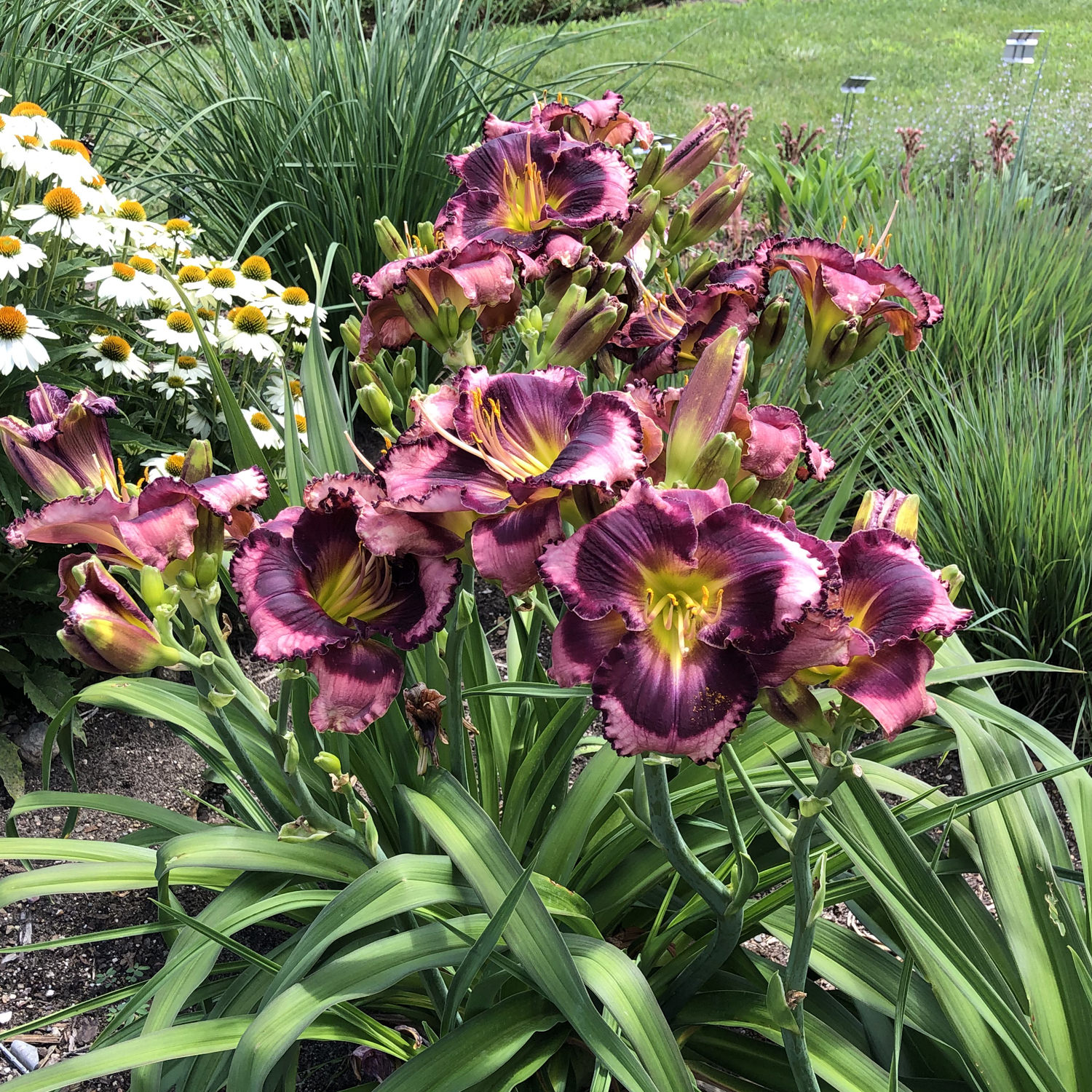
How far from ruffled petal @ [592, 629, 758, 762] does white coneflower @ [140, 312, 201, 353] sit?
1.70 meters

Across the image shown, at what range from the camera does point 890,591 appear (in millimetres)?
778

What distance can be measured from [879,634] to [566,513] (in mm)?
268

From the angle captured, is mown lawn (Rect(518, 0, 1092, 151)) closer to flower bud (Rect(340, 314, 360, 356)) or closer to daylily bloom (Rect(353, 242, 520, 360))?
flower bud (Rect(340, 314, 360, 356))

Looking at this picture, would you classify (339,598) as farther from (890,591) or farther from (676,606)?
(890,591)

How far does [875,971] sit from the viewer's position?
1141mm

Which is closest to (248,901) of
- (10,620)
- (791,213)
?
(10,620)

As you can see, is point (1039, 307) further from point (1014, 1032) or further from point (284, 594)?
point (284, 594)

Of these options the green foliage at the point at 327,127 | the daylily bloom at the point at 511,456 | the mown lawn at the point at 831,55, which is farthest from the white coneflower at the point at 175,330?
the mown lawn at the point at 831,55

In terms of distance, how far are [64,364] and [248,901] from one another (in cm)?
150

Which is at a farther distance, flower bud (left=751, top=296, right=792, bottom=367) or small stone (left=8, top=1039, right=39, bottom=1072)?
small stone (left=8, top=1039, right=39, bottom=1072)

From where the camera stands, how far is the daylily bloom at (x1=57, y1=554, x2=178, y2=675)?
797 mm

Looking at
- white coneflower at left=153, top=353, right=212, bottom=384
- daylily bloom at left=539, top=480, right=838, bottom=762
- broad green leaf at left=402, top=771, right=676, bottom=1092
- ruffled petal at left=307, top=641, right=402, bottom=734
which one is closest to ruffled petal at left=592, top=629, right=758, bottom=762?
daylily bloom at left=539, top=480, right=838, bottom=762

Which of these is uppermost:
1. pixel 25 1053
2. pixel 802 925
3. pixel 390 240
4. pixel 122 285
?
pixel 390 240

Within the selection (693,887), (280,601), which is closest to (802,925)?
(693,887)
